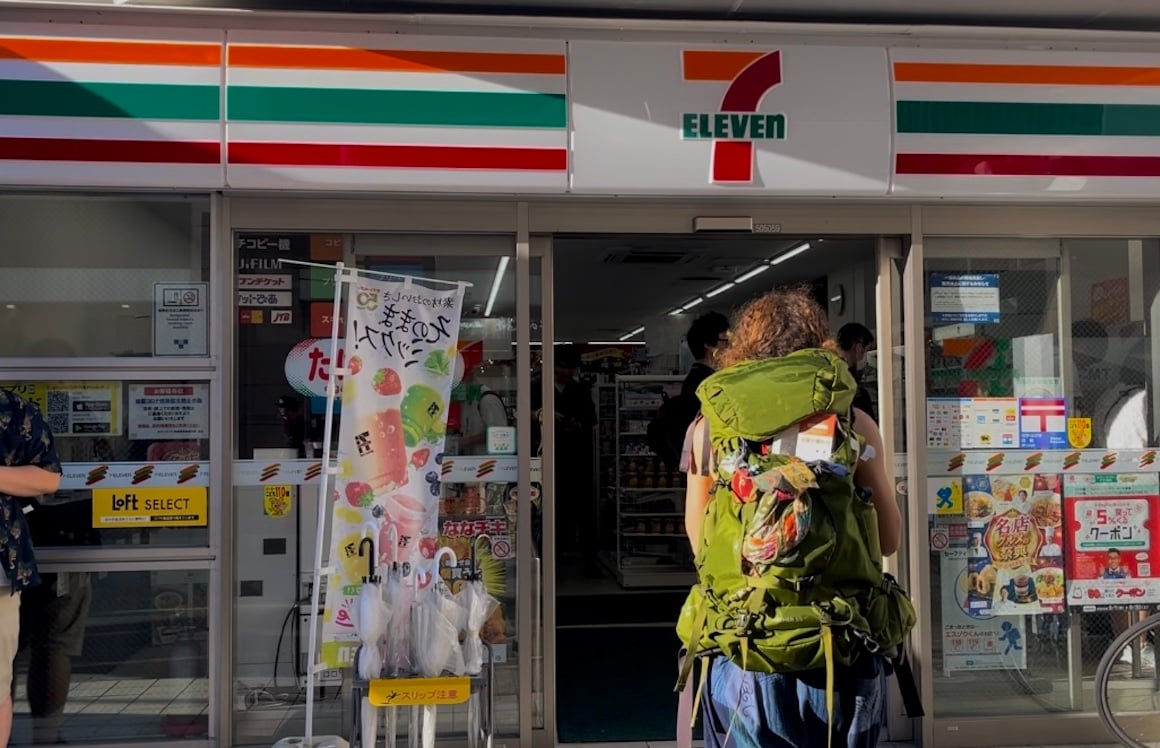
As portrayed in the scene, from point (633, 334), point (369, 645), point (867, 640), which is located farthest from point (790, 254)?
point (633, 334)

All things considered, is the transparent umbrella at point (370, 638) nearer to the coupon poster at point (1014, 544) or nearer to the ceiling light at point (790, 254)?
the coupon poster at point (1014, 544)

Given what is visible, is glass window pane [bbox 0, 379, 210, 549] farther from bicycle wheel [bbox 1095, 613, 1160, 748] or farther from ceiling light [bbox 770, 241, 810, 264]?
ceiling light [bbox 770, 241, 810, 264]

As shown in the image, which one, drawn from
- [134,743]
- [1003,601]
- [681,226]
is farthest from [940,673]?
[134,743]

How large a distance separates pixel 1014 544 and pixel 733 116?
228cm

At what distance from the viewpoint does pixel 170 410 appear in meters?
4.15

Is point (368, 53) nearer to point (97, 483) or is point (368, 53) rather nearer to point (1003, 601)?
point (97, 483)

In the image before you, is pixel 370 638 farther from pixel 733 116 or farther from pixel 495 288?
pixel 733 116

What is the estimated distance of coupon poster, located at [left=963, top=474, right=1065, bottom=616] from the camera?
4.47 metres

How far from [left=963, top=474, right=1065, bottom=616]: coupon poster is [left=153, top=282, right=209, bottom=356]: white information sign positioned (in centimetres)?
338

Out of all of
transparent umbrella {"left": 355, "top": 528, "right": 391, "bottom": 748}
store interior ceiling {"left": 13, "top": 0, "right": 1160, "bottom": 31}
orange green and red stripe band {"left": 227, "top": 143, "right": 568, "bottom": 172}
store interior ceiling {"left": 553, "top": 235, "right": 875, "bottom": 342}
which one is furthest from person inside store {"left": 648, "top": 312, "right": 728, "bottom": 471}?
transparent umbrella {"left": 355, "top": 528, "right": 391, "bottom": 748}

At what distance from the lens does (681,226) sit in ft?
14.0

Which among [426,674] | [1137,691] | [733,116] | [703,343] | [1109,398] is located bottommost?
[1137,691]

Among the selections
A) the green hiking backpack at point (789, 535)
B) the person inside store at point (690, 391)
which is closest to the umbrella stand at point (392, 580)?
the green hiking backpack at point (789, 535)

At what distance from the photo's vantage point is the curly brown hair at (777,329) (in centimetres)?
252
